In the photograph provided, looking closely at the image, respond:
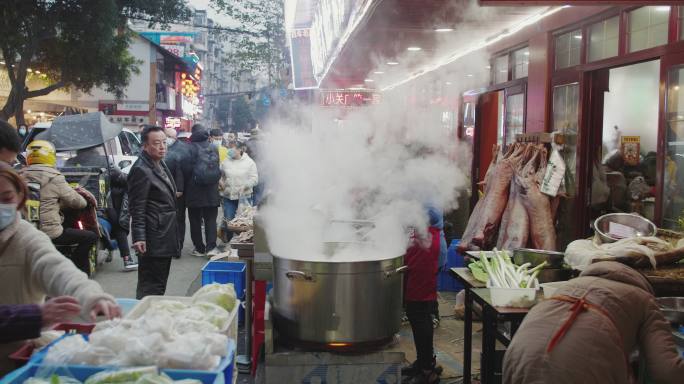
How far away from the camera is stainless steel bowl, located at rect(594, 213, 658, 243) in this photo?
16.0 feet

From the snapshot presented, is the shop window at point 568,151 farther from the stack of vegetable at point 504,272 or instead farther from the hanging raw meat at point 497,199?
the stack of vegetable at point 504,272

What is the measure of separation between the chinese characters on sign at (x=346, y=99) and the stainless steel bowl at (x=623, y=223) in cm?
972

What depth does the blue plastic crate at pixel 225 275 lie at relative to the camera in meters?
6.23

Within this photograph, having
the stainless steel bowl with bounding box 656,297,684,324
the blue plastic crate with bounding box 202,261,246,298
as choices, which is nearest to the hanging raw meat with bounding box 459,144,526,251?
the blue plastic crate with bounding box 202,261,246,298

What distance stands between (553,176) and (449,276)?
8.15ft

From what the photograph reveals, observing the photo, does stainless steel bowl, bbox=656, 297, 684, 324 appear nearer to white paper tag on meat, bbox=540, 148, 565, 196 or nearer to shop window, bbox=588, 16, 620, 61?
white paper tag on meat, bbox=540, 148, 565, 196

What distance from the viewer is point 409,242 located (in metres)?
5.23

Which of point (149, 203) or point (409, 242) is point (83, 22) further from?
point (409, 242)

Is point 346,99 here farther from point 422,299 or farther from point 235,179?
point 422,299

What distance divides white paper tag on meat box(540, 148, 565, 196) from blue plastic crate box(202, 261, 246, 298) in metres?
3.36

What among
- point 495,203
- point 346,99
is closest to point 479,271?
point 495,203

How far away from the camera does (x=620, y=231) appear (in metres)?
5.00

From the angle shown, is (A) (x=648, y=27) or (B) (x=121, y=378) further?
(A) (x=648, y=27)

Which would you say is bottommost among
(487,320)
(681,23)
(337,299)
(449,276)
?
(449,276)
